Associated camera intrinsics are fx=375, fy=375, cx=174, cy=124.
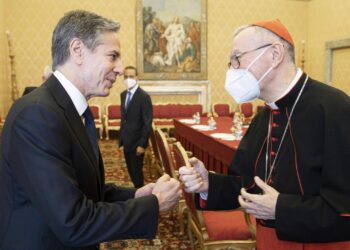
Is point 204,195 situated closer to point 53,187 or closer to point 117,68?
point 117,68

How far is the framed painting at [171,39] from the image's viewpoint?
11.8m

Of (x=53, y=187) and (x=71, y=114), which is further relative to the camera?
(x=71, y=114)

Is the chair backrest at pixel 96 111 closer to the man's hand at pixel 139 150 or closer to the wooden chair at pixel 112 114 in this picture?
the wooden chair at pixel 112 114

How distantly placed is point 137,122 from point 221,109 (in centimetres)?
734

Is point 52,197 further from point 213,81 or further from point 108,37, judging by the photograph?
point 213,81

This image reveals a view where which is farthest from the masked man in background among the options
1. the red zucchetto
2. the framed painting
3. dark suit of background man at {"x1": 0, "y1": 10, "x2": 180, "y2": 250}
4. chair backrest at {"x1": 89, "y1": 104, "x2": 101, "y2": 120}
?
the framed painting

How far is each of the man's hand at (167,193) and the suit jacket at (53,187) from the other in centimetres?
7

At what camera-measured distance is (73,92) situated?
151cm

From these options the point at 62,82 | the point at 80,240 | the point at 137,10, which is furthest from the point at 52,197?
the point at 137,10

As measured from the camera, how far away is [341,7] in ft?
37.2

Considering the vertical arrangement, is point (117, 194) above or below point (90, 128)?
below

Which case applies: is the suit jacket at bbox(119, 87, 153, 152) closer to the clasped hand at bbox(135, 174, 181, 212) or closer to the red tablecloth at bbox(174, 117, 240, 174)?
the red tablecloth at bbox(174, 117, 240, 174)

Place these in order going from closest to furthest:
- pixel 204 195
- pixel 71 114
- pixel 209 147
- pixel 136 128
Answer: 1. pixel 71 114
2. pixel 204 195
3. pixel 209 147
4. pixel 136 128

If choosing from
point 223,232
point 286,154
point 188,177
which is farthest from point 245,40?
point 223,232
